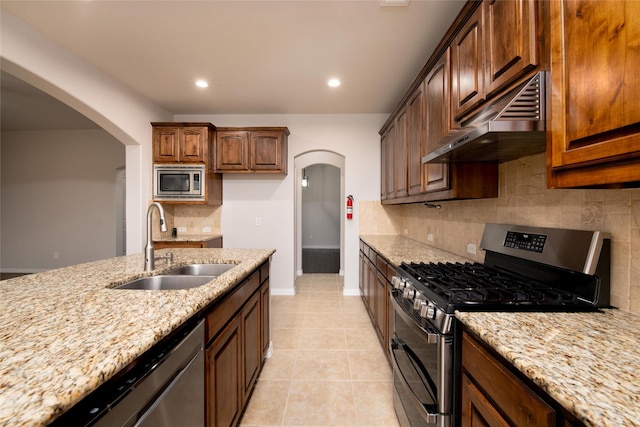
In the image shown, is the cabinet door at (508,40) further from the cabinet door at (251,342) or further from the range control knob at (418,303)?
the cabinet door at (251,342)

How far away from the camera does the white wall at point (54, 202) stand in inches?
206

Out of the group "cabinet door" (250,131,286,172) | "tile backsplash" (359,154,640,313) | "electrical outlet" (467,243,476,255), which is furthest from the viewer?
"cabinet door" (250,131,286,172)

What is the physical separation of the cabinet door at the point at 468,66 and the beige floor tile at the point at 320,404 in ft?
6.56

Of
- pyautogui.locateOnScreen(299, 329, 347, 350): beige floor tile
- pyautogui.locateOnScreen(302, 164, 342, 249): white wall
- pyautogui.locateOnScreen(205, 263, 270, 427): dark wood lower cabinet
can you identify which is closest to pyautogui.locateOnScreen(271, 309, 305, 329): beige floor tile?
pyautogui.locateOnScreen(299, 329, 347, 350): beige floor tile

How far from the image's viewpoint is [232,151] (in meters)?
3.76

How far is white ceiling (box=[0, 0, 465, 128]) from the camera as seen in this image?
1.94 metres

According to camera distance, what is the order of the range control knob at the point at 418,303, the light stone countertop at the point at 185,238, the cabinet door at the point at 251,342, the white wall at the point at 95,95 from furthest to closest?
the light stone countertop at the point at 185,238 < the white wall at the point at 95,95 < the cabinet door at the point at 251,342 < the range control knob at the point at 418,303

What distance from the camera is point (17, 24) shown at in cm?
209

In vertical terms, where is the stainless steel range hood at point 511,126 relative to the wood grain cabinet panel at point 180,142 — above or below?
below

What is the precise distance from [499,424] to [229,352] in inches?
45.8

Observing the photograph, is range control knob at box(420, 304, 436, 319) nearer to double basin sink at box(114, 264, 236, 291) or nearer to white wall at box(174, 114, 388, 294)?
double basin sink at box(114, 264, 236, 291)

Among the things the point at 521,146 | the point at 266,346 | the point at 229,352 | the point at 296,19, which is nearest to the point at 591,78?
the point at 521,146

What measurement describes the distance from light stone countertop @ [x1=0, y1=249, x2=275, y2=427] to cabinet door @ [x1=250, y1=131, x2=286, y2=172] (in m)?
2.51

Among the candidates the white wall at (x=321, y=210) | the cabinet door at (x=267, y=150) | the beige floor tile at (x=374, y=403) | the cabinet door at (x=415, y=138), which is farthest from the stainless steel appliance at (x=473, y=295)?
the white wall at (x=321, y=210)
